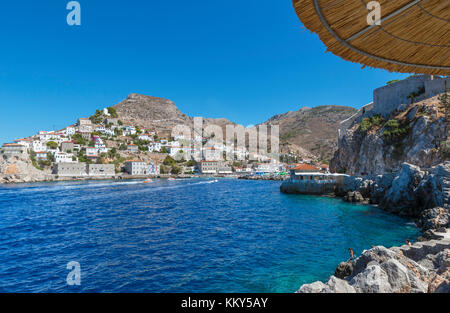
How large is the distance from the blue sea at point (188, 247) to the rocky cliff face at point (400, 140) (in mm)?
9693

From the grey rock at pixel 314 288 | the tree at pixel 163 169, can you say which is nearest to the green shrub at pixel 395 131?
the grey rock at pixel 314 288

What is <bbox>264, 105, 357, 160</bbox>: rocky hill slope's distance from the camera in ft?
424

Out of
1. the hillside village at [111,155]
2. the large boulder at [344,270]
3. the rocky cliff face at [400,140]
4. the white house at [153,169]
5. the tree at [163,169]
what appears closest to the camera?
the large boulder at [344,270]

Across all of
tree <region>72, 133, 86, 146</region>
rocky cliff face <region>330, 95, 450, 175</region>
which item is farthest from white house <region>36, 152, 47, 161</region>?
rocky cliff face <region>330, 95, 450, 175</region>

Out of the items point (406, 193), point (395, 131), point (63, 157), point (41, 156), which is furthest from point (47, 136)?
point (406, 193)

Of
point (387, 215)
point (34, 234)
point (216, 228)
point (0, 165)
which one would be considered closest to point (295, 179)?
point (387, 215)

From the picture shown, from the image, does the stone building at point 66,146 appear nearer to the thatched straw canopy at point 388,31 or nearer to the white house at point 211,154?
the white house at point 211,154

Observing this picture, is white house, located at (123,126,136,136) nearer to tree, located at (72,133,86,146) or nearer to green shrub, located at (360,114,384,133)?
tree, located at (72,133,86,146)

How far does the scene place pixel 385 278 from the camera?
4.55 metres

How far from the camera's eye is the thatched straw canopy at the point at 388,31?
212 cm

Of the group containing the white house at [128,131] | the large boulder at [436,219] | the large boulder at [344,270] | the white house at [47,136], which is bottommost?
the large boulder at [344,270]
